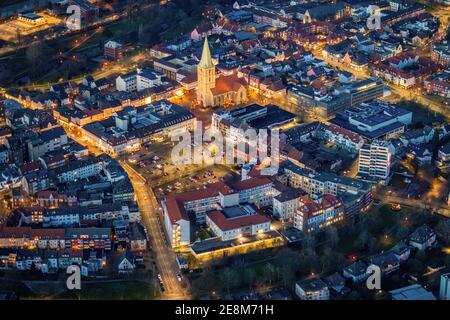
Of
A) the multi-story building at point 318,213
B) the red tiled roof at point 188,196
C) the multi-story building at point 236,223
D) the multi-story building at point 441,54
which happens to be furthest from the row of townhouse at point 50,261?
the multi-story building at point 441,54

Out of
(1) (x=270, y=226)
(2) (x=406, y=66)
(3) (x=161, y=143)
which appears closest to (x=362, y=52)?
(2) (x=406, y=66)

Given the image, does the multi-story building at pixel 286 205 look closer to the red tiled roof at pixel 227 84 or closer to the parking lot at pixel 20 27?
the red tiled roof at pixel 227 84

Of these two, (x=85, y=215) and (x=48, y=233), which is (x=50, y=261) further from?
(x=85, y=215)

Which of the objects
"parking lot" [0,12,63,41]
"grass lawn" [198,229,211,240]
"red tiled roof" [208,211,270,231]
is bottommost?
"parking lot" [0,12,63,41]

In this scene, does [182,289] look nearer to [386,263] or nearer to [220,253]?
[220,253]
